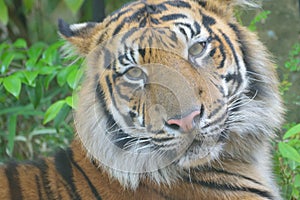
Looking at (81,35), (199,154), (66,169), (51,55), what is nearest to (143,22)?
(81,35)

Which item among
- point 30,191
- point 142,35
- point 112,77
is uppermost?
point 142,35

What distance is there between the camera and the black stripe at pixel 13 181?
2945mm

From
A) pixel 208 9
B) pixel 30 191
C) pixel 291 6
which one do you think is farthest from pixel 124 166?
pixel 291 6

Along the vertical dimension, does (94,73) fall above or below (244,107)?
above

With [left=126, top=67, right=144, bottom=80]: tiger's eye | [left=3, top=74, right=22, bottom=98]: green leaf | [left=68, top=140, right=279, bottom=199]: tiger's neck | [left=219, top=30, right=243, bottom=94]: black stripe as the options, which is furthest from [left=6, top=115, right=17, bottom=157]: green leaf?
[left=219, top=30, right=243, bottom=94]: black stripe

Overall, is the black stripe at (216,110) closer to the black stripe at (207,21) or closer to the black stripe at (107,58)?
the black stripe at (207,21)

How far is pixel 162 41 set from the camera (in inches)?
111

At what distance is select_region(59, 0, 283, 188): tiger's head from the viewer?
2719 millimetres

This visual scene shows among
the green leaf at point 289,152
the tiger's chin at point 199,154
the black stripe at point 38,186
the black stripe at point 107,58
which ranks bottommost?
the black stripe at point 38,186

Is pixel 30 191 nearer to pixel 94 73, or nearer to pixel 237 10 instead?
pixel 94 73

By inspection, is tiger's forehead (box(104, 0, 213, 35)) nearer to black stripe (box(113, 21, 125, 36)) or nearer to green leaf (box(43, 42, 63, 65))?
black stripe (box(113, 21, 125, 36))

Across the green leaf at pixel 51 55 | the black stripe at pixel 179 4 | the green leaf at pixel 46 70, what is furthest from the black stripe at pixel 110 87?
the green leaf at pixel 51 55

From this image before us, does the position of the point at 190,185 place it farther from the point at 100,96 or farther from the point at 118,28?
the point at 118,28

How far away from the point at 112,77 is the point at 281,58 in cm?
217
